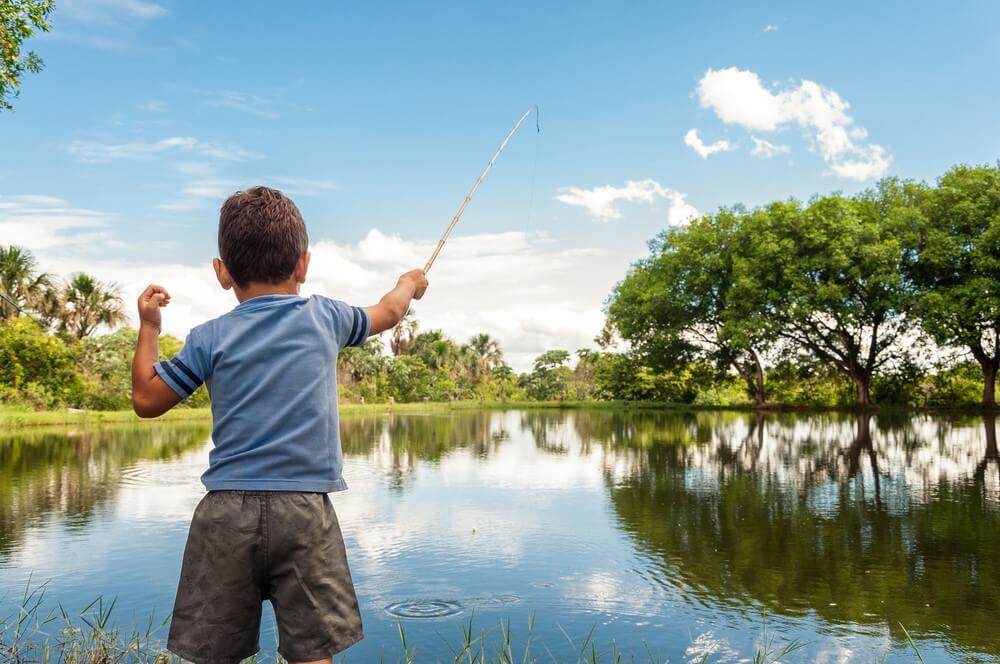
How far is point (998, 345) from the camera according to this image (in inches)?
1212

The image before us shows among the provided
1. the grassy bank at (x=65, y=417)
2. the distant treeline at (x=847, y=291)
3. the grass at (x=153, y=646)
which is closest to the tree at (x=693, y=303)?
the distant treeline at (x=847, y=291)

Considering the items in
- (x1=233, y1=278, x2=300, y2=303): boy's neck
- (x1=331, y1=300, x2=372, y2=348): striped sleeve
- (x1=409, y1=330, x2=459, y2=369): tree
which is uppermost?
(x1=409, y1=330, x2=459, y2=369): tree

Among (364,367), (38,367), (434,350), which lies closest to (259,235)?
(38,367)

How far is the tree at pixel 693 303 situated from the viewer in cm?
3581

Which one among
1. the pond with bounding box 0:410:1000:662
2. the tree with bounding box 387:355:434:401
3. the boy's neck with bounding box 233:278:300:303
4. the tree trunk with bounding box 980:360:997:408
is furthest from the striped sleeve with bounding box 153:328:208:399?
the tree with bounding box 387:355:434:401

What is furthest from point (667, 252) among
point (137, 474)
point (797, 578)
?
point (797, 578)

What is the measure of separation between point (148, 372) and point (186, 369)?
0.08 metres

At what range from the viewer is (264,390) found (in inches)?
73.0

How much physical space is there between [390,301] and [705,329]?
1568 inches

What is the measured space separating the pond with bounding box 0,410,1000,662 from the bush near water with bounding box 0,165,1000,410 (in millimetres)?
17935

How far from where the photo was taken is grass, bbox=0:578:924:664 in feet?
13.5

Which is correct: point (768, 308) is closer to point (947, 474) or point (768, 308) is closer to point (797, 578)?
point (947, 474)

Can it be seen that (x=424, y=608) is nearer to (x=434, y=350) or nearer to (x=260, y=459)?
(x=260, y=459)

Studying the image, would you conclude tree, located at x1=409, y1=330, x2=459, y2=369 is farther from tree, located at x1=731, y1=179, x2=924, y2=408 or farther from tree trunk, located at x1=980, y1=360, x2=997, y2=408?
tree trunk, located at x1=980, y1=360, x2=997, y2=408
